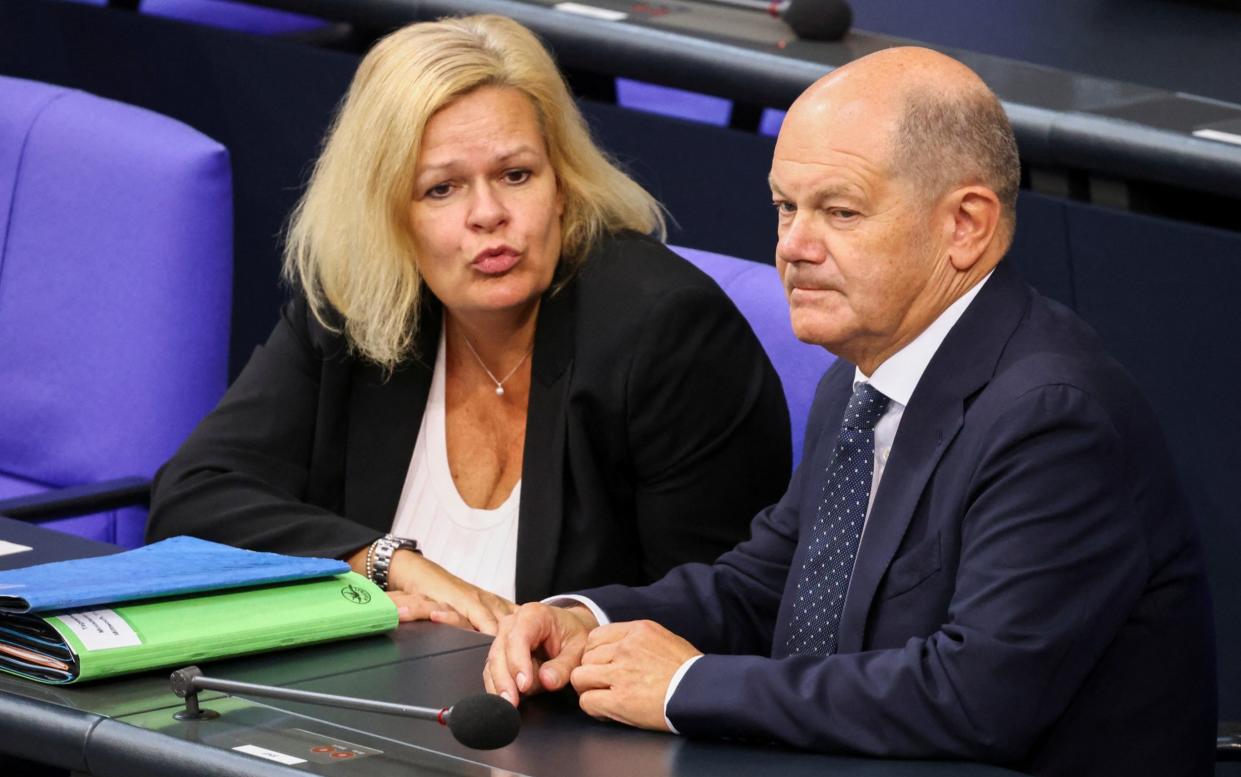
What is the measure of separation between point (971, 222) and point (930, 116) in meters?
0.11

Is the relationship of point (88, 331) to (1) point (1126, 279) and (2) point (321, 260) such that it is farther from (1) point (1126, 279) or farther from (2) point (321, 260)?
(1) point (1126, 279)

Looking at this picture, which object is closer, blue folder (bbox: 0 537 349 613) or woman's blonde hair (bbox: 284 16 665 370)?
blue folder (bbox: 0 537 349 613)

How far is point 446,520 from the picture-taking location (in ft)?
8.22

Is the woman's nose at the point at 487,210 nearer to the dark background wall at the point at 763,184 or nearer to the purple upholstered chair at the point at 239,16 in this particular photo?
the dark background wall at the point at 763,184

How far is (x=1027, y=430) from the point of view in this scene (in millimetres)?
1637

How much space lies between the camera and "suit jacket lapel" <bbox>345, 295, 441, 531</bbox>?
254cm

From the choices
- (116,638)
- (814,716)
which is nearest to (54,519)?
(116,638)

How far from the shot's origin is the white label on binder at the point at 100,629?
168cm

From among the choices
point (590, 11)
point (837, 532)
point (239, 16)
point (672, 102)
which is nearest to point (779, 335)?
point (837, 532)

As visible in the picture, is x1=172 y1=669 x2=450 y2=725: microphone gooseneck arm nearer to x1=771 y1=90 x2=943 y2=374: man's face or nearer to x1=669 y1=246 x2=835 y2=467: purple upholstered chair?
x1=771 y1=90 x2=943 y2=374: man's face

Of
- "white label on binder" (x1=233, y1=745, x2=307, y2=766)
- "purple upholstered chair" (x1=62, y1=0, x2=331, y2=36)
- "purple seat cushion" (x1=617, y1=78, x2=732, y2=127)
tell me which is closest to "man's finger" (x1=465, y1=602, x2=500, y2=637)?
"white label on binder" (x1=233, y1=745, x2=307, y2=766)

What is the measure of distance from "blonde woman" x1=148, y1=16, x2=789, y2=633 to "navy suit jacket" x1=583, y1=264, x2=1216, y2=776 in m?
0.62

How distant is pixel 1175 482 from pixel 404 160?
43.8 inches

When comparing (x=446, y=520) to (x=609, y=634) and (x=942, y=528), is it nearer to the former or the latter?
(x=609, y=634)
